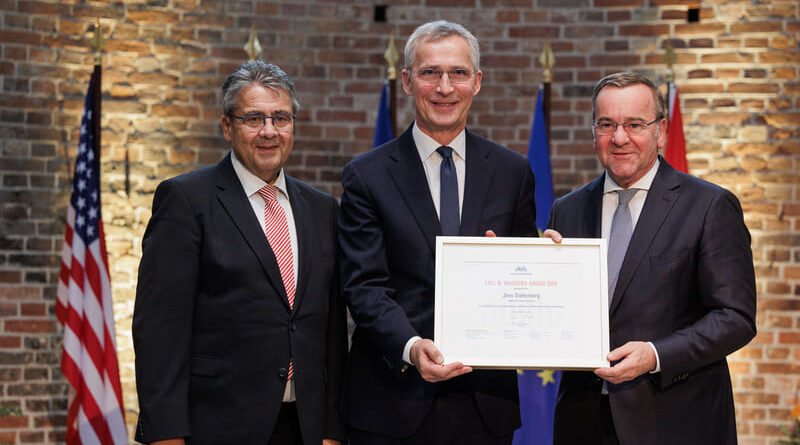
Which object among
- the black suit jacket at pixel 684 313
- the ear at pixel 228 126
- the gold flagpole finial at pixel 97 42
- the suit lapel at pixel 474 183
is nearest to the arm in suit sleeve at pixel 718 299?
the black suit jacket at pixel 684 313

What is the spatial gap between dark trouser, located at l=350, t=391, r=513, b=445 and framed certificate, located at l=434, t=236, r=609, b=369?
23 cm

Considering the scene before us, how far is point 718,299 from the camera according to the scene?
97.3 inches

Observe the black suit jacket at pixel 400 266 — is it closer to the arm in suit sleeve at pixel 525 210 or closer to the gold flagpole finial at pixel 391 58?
the arm in suit sleeve at pixel 525 210

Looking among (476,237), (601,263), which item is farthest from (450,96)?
(601,263)

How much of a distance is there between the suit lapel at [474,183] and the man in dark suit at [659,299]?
26cm

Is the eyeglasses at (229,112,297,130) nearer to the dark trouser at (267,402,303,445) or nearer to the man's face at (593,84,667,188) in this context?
the dark trouser at (267,402,303,445)

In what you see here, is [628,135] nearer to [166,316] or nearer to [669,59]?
[166,316]

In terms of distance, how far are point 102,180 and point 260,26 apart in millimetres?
1351

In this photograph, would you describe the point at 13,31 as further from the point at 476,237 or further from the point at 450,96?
the point at 476,237

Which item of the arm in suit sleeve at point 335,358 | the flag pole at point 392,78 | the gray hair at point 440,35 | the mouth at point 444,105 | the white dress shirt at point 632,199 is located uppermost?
the flag pole at point 392,78

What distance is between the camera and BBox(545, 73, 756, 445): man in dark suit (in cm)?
245

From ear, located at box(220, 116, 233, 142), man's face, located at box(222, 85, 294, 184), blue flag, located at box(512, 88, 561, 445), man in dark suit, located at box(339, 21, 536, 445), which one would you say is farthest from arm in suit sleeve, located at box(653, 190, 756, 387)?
blue flag, located at box(512, 88, 561, 445)

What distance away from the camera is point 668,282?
8.24ft

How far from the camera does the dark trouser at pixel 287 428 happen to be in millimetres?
2604
